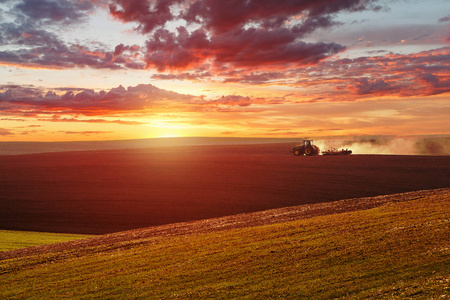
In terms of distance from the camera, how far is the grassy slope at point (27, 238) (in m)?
36.9

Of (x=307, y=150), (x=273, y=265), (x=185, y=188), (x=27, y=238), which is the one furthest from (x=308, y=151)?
(x=273, y=265)

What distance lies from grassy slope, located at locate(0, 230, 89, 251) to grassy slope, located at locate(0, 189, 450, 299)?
10720mm

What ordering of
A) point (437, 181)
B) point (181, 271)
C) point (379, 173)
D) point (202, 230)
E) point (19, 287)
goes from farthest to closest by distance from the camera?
point (379, 173) < point (437, 181) < point (202, 230) < point (19, 287) < point (181, 271)

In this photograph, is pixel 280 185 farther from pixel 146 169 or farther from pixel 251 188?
pixel 146 169

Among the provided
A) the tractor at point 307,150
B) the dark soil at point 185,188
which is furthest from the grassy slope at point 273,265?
the tractor at point 307,150

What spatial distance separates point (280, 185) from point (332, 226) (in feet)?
137

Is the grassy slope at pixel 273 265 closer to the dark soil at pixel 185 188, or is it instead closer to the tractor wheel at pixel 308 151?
the dark soil at pixel 185 188

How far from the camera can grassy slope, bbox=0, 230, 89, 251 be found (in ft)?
121

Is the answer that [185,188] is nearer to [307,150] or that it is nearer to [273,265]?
[307,150]

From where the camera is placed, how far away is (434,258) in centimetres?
1462

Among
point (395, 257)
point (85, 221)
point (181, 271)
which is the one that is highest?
point (395, 257)

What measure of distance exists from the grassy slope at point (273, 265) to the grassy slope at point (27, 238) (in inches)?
422

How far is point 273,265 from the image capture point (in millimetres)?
17484

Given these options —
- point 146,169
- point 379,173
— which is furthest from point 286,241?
point 146,169
